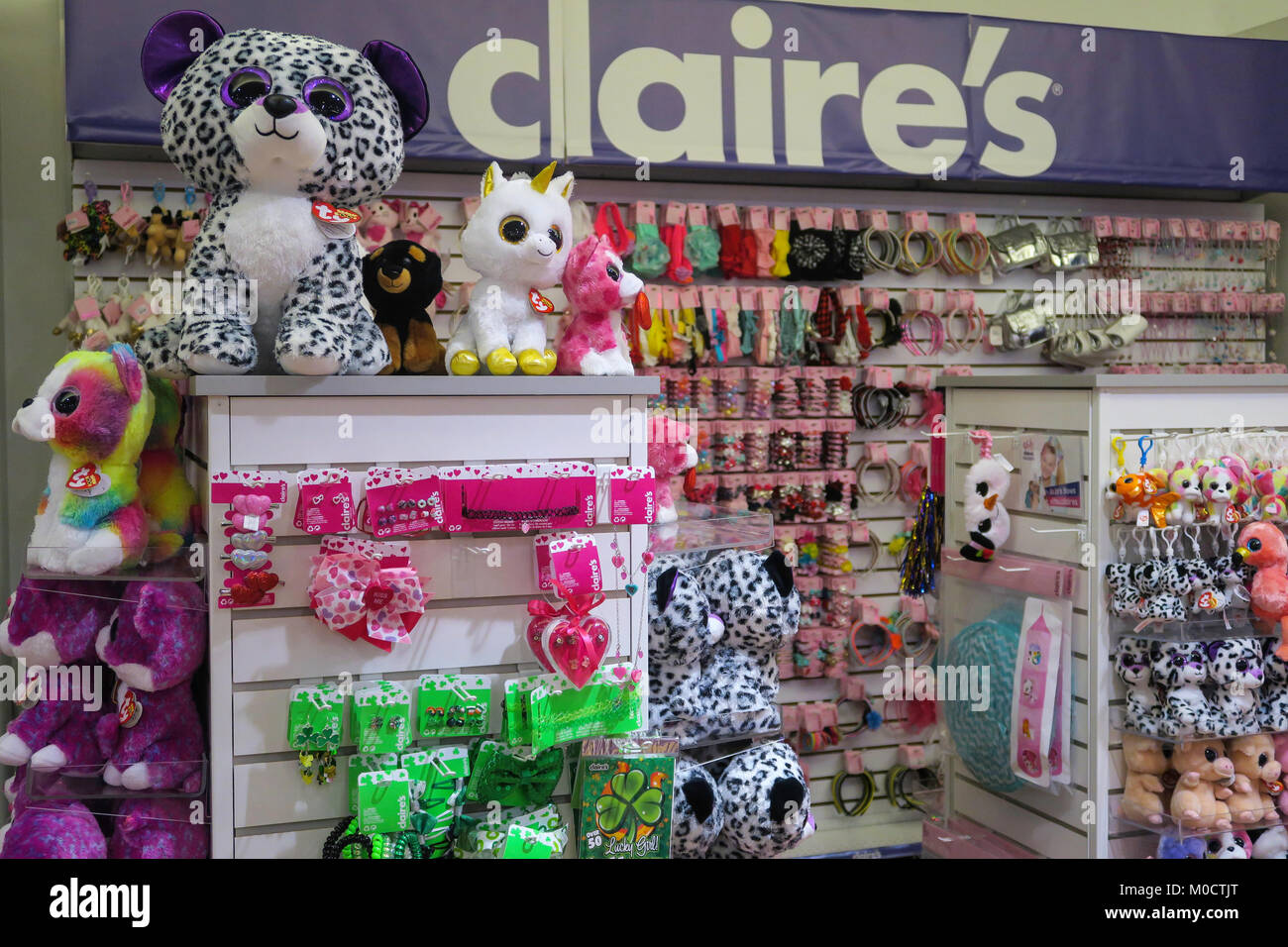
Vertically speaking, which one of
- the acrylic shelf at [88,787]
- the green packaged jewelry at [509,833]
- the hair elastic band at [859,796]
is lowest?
the hair elastic band at [859,796]

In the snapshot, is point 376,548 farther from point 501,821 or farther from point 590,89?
point 590,89

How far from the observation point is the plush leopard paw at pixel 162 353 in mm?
2125

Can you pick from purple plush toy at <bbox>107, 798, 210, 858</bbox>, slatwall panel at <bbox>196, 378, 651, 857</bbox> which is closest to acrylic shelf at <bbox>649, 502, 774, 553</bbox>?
slatwall panel at <bbox>196, 378, 651, 857</bbox>

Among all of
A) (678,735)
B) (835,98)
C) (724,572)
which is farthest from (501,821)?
(835,98)

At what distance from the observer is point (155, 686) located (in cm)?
211

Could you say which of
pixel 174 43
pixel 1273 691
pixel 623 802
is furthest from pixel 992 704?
pixel 174 43

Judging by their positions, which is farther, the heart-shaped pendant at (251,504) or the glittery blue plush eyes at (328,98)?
the glittery blue plush eyes at (328,98)

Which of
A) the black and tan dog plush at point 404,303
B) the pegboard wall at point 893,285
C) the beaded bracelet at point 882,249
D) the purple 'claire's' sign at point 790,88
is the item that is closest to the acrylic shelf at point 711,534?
the black and tan dog plush at point 404,303

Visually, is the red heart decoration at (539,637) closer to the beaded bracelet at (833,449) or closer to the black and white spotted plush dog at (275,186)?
the black and white spotted plush dog at (275,186)

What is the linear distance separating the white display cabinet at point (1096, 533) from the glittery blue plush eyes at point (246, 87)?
208 centimetres

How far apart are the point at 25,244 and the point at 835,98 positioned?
284 cm

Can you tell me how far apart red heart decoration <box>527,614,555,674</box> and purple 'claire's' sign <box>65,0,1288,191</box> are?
207 centimetres

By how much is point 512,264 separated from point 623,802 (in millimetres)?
A: 1113

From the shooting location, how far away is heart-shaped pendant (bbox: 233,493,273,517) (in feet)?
6.53
